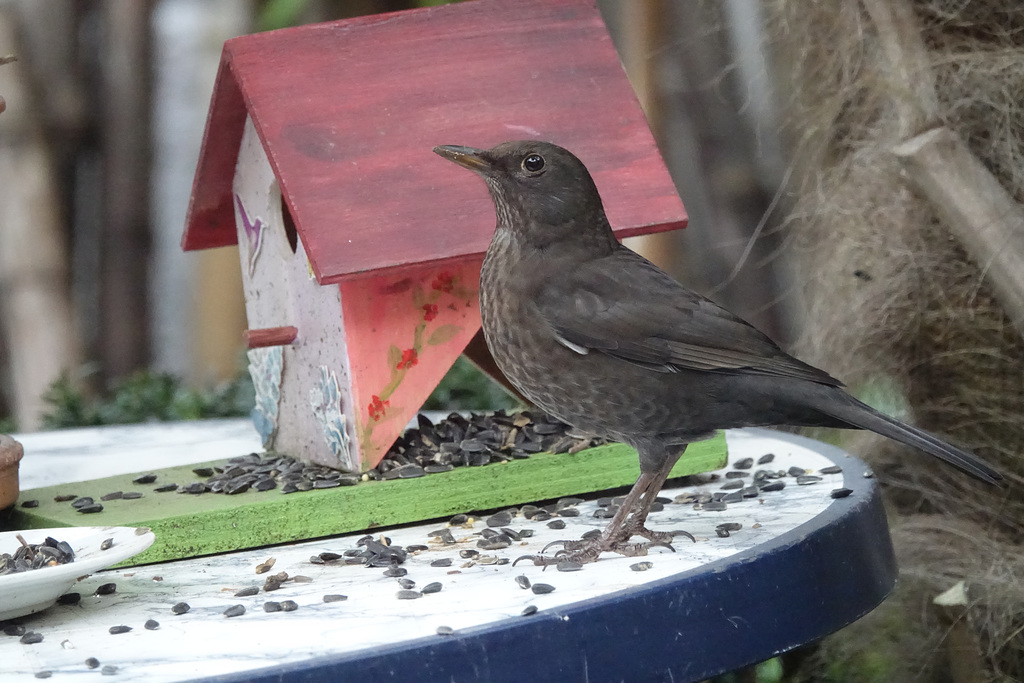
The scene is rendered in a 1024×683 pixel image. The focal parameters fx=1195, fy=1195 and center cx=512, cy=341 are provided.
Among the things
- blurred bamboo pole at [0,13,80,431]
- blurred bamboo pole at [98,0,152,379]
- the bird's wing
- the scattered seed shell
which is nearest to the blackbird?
the bird's wing

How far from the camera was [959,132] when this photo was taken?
3.08 m

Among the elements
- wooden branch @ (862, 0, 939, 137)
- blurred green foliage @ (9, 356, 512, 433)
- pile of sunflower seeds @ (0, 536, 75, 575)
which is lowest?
pile of sunflower seeds @ (0, 536, 75, 575)

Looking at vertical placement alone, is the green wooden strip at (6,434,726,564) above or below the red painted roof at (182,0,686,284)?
below

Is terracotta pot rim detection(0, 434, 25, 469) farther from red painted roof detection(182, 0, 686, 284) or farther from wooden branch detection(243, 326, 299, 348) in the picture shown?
red painted roof detection(182, 0, 686, 284)

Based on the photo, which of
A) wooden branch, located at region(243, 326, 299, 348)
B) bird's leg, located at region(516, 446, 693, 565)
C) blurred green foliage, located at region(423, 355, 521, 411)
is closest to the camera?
bird's leg, located at region(516, 446, 693, 565)

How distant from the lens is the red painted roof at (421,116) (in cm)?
253

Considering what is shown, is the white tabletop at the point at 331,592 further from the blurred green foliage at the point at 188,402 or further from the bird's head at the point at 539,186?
the blurred green foliage at the point at 188,402

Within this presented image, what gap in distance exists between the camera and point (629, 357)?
2.27 metres

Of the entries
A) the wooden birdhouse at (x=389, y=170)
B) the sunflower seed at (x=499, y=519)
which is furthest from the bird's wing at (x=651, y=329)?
the sunflower seed at (x=499, y=519)

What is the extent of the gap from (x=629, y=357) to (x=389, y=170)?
711 millimetres

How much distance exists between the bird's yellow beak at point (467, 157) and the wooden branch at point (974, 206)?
1.16 metres

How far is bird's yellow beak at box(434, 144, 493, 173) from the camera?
2.36 meters

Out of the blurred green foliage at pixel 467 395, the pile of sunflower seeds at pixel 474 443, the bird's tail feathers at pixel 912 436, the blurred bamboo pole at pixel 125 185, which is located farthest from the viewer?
the blurred bamboo pole at pixel 125 185

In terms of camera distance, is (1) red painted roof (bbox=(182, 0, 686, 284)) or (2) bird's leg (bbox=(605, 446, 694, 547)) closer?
(2) bird's leg (bbox=(605, 446, 694, 547))
